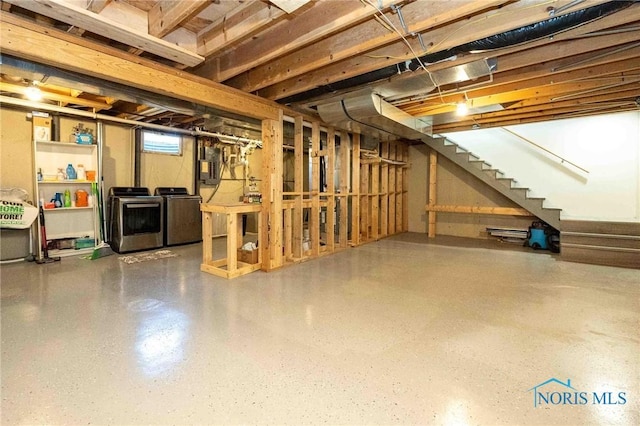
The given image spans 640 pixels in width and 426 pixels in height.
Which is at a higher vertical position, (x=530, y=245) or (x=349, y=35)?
(x=349, y=35)

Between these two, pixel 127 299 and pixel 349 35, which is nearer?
pixel 349 35

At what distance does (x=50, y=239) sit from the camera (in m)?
4.75

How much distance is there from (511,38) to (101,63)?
343cm

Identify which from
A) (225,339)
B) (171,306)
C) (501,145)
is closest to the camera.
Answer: (225,339)

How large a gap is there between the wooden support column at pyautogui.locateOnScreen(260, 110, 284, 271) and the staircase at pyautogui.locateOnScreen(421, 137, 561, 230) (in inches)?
140

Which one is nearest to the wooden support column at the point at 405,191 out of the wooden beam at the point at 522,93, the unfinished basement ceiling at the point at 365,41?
the wooden beam at the point at 522,93

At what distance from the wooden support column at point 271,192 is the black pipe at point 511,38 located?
4.05 ft

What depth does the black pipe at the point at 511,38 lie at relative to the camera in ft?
6.88

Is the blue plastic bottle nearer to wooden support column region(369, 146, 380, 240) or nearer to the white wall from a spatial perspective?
wooden support column region(369, 146, 380, 240)

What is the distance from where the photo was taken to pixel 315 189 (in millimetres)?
4922

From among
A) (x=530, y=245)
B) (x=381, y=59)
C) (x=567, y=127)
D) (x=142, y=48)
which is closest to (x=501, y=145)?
(x=567, y=127)

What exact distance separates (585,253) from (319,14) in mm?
5319

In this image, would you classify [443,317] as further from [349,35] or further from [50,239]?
[50,239]

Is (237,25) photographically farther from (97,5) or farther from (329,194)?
(329,194)
